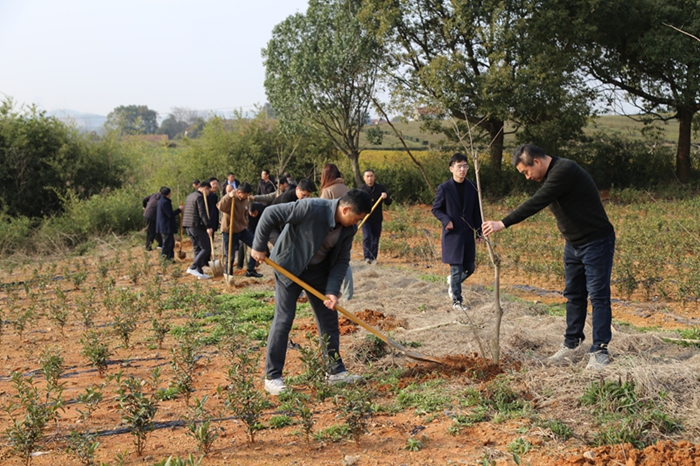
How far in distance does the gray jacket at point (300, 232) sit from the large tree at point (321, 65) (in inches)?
623

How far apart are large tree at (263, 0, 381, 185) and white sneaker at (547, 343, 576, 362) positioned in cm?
1591

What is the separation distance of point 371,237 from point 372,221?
47cm

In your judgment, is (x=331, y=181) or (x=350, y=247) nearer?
(x=350, y=247)

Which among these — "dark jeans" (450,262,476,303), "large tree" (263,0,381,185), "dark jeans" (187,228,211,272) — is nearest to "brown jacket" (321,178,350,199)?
"dark jeans" (450,262,476,303)

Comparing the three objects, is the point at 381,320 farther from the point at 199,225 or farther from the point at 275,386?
the point at 199,225

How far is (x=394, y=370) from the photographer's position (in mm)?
4793

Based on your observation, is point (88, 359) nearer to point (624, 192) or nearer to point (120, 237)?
point (120, 237)

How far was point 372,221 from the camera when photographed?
10023 millimetres

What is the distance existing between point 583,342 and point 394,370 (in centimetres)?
157

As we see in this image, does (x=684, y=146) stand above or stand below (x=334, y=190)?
above

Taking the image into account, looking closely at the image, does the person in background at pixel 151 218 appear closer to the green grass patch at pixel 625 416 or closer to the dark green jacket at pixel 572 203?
the dark green jacket at pixel 572 203

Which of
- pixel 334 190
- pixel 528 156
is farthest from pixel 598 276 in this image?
pixel 334 190

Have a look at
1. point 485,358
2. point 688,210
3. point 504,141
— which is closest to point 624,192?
point 688,210

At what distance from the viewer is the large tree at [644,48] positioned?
58.2 feet
